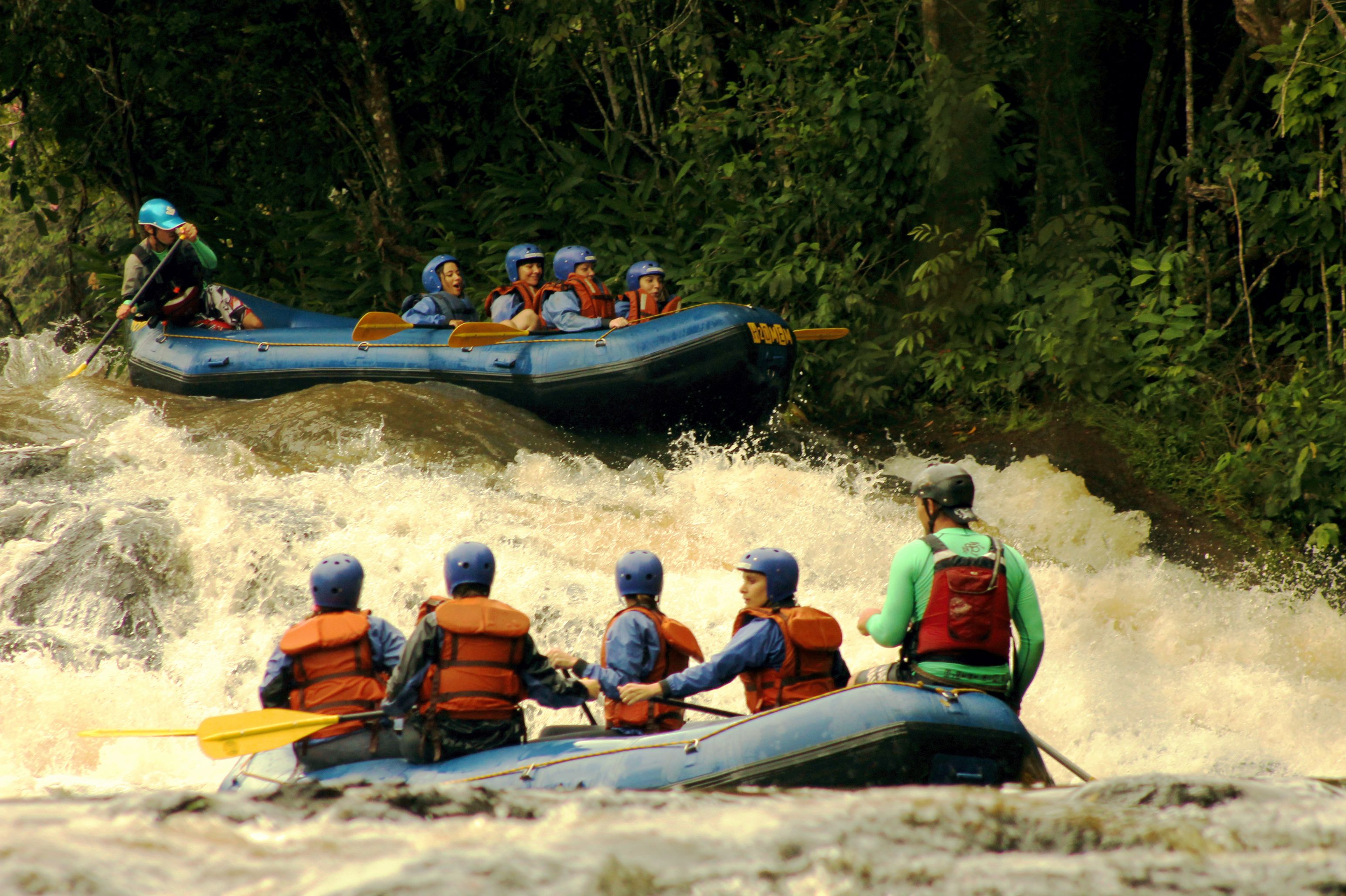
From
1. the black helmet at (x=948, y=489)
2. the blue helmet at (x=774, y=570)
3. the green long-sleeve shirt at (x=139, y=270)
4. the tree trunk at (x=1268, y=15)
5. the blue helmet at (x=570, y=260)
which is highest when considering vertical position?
the tree trunk at (x=1268, y=15)

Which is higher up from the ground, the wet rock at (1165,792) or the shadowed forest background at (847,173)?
the shadowed forest background at (847,173)

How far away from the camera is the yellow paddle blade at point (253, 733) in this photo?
3.68 metres

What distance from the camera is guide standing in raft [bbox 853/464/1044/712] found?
11.9 ft

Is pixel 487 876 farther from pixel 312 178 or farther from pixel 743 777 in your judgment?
pixel 312 178

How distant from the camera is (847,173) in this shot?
374 inches

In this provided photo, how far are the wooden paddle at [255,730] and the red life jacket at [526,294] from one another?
4875mm

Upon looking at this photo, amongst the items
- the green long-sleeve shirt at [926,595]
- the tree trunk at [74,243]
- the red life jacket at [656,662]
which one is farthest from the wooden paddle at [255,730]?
the tree trunk at [74,243]

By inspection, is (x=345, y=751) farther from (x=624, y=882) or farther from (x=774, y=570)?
(x=624, y=882)

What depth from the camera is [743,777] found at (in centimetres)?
344

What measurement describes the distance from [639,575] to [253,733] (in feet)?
4.08

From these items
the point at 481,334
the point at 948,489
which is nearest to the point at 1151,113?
the point at 481,334

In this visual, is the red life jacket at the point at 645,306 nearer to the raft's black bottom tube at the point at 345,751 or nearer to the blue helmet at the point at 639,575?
the blue helmet at the point at 639,575

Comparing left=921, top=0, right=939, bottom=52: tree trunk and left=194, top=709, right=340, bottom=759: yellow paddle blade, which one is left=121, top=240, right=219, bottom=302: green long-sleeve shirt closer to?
left=921, top=0, right=939, bottom=52: tree trunk

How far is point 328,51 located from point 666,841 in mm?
11007
